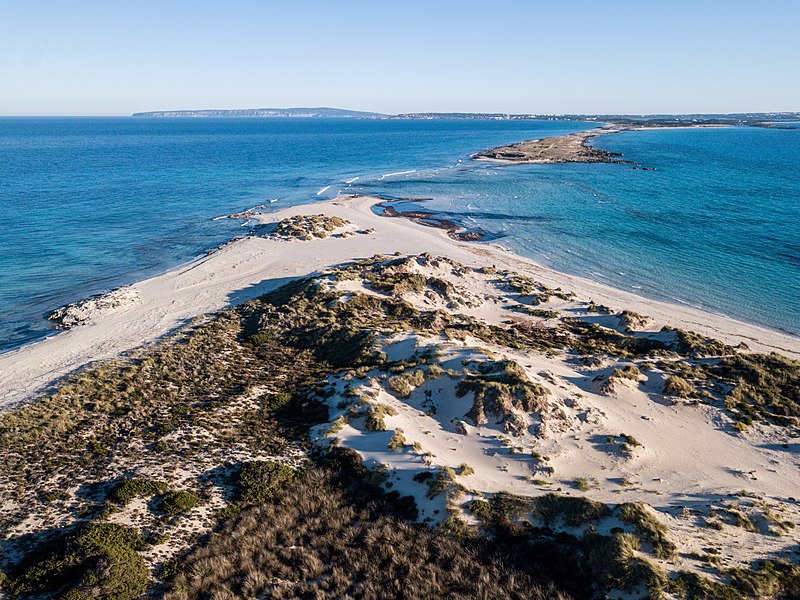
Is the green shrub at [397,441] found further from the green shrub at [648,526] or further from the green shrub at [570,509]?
the green shrub at [648,526]

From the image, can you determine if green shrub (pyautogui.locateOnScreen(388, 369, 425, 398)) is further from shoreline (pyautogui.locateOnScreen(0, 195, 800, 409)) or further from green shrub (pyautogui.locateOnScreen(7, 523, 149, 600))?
shoreline (pyautogui.locateOnScreen(0, 195, 800, 409))

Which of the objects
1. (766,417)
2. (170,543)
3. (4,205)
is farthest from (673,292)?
(4,205)

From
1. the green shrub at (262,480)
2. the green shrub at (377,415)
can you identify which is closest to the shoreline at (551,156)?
the green shrub at (377,415)

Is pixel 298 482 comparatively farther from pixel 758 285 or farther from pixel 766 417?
pixel 758 285

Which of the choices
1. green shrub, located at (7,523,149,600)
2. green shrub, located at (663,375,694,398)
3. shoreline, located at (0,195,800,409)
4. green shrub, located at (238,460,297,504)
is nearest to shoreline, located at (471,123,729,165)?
shoreline, located at (0,195,800,409)

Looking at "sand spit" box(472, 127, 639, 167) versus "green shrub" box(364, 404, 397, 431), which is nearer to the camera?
"green shrub" box(364, 404, 397, 431)

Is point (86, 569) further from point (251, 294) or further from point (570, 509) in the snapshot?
point (251, 294)
